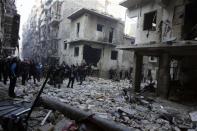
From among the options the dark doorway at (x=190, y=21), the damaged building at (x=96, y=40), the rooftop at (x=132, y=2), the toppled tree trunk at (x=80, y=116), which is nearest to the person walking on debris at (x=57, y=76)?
the toppled tree trunk at (x=80, y=116)

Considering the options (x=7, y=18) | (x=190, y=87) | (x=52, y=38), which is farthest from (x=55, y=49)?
(x=190, y=87)

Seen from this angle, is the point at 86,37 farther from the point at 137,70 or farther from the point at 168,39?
the point at 168,39

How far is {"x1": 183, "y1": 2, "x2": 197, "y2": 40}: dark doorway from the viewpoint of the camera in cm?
1279

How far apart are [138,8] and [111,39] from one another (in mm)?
12492

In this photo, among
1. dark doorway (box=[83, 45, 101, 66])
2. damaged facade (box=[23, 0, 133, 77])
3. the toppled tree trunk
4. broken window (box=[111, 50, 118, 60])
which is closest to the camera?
the toppled tree trunk

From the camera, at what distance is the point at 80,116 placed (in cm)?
611

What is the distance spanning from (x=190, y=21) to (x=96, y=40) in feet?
50.5

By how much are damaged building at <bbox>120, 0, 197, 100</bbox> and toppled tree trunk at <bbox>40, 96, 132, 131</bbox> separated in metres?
6.93

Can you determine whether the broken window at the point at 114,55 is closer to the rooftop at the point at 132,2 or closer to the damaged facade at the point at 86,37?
the damaged facade at the point at 86,37

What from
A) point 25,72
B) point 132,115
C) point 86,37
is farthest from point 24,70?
point 86,37

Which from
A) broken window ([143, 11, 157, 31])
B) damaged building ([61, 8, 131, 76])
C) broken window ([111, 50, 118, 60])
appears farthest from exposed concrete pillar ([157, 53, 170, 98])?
broken window ([111, 50, 118, 60])

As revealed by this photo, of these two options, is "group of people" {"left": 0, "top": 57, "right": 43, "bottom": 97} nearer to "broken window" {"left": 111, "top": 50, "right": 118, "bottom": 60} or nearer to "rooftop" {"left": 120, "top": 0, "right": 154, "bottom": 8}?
"rooftop" {"left": 120, "top": 0, "right": 154, "bottom": 8}

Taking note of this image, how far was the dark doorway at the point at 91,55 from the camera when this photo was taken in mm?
27883

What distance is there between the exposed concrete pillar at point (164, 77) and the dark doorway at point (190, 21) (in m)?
1.92
